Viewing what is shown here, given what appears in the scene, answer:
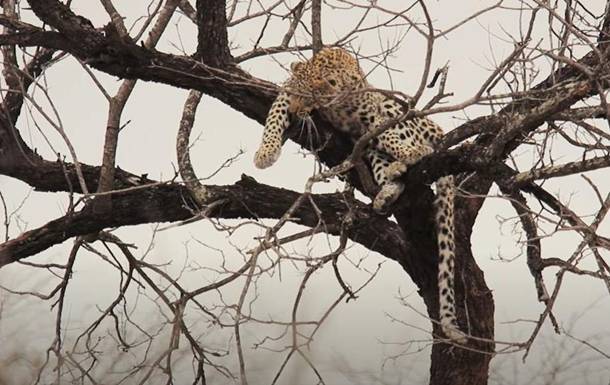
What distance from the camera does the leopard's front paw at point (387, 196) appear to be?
4156 mm

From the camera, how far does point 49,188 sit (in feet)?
15.6

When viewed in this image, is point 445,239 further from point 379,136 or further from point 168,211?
point 168,211

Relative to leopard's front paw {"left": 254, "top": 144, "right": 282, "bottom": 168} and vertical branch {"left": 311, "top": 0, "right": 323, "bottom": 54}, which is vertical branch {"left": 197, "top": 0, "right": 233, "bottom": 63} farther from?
vertical branch {"left": 311, "top": 0, "right": 323, "bottom": 54}

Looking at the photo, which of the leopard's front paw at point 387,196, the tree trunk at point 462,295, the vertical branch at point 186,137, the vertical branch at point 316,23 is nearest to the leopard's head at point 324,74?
the vertical branch at point 316,23

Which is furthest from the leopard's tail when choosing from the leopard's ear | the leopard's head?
the leopard's ear

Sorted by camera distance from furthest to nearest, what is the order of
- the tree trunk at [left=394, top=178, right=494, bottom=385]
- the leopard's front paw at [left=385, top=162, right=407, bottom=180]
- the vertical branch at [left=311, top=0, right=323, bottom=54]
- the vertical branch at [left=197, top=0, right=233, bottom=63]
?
the vertical branch at [left=311, top=0, right=323, bottom=54], the tree trunk at [left=394, top=178, right=494, bottom=385], the leopard's front paw at [left=385, top=162, right=407, bottom=180], the vertical branch at [left=197, top=0, right=233, bottom=63]

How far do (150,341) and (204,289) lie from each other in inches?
39.8

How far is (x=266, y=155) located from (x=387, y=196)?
58 centimetres

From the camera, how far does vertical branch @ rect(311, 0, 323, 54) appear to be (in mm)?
5109

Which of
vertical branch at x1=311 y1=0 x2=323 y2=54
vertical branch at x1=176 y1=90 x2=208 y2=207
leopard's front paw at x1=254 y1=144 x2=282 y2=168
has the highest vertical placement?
vertical branch at x1=311 y1=0 x2=323 y2=54

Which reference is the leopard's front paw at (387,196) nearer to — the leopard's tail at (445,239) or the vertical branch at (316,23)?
the leopard's tail at (445,239)

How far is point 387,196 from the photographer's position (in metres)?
4.15

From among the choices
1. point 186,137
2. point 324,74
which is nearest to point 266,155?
point 324,74

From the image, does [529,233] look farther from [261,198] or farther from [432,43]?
[432,43]
